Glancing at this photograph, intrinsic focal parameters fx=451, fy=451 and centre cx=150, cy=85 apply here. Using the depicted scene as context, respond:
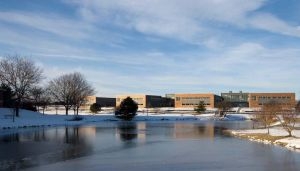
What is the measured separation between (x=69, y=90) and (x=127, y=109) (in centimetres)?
1479

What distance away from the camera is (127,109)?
10981 cm

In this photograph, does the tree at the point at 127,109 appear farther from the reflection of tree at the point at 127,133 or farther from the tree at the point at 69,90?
the reflection of tree at the point at 127,133

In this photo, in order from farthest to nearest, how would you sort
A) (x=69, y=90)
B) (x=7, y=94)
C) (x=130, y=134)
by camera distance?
(x=69, y=90), (x=7, y=94), (x=130, y=134)

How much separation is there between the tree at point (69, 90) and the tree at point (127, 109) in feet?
33.3

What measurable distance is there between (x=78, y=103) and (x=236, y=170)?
91.1 meters

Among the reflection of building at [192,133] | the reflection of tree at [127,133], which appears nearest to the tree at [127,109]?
the reflection of tree at [127,133]

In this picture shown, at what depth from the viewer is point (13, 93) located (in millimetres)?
84312

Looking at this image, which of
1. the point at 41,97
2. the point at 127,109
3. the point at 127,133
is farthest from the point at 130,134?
the point at 41,97

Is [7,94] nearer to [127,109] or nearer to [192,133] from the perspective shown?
[127,109]

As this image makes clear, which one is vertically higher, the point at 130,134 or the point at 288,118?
the point at 288,118

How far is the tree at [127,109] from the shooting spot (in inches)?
4318

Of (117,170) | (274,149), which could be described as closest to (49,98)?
(274,149)

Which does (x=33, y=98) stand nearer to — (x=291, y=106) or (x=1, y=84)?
(x=1, y=84)

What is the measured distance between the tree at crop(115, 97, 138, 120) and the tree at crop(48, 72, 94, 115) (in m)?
10.1
